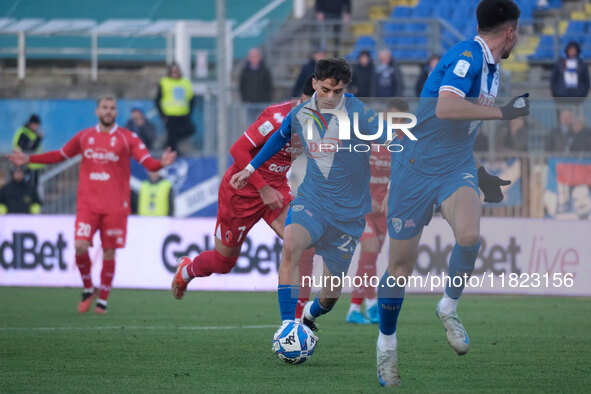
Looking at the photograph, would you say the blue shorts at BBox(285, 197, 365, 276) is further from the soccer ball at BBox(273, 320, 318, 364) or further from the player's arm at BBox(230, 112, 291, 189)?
the soccer ball at BBox(273, 320, 318, 364)

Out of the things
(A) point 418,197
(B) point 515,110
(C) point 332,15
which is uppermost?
(C) point 332,15

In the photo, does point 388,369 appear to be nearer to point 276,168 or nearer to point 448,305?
point 448,305

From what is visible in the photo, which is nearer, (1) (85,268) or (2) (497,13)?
(2) (497,13)

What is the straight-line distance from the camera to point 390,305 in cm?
691

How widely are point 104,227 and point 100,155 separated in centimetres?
85

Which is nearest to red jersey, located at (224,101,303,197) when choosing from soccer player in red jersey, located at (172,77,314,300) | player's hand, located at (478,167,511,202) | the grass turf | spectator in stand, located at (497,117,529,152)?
soccer player in red jersey, located at (172,77,314,300)

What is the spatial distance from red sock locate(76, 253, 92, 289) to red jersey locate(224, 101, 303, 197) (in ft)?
12.4

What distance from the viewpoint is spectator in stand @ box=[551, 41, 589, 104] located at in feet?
63.8

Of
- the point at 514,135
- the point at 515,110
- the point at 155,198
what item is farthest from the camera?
the point at 155,198

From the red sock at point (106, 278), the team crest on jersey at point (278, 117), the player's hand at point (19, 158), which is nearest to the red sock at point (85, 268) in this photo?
the red sock at point (106, 278)

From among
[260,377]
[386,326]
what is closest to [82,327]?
[260,377]

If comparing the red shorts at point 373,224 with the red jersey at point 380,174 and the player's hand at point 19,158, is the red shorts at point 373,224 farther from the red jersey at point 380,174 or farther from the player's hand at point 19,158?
the player's hand at point 19,158

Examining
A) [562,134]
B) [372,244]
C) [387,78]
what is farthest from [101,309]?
[387,78]

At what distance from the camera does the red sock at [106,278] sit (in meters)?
12.7
